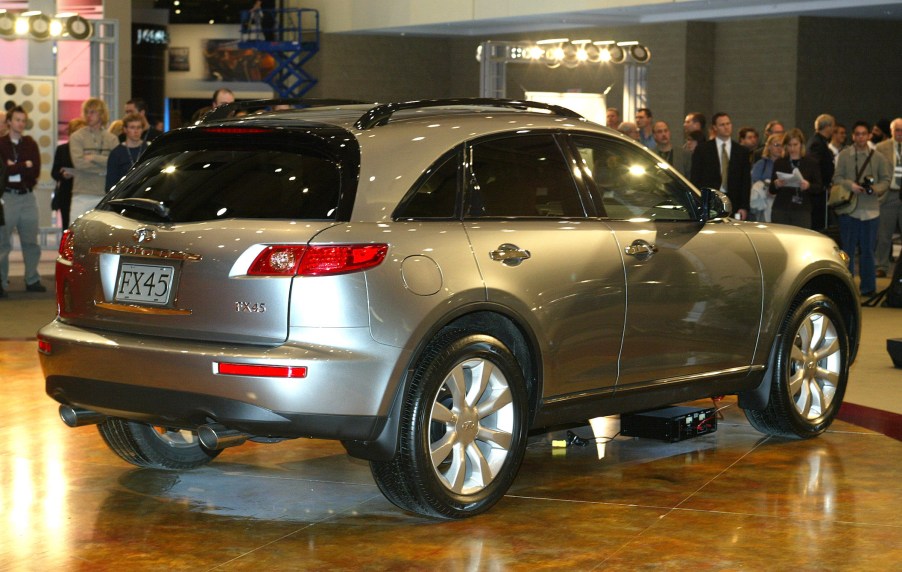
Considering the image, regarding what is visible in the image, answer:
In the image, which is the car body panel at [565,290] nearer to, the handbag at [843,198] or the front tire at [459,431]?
the front tire at [459,431]

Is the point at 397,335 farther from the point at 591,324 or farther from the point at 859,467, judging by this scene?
the point at 859,467

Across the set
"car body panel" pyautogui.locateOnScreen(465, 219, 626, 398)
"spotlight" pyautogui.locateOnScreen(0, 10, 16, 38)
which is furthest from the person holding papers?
"spotlight" pyautogui.locateOnScreen(0, 10, 16, 38)

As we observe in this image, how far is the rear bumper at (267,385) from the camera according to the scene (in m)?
5.19

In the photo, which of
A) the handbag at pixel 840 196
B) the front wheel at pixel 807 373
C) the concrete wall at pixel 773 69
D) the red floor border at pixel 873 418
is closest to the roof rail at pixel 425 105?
the front wheel at pixel 807 373

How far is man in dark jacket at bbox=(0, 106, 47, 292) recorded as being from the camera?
14641mm

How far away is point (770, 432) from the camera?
7.54 meters

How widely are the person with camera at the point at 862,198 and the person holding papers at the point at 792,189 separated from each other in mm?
790

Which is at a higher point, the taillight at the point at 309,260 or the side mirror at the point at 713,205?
the side mirror at the point at 713,205

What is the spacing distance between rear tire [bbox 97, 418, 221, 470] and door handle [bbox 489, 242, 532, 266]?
169 cm

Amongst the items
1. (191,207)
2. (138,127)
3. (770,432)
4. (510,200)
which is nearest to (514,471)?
(510,200)

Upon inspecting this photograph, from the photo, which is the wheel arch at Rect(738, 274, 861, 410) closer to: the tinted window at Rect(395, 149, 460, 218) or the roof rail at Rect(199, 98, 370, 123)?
the tinted window at Rect(395, 149, 460, 218)

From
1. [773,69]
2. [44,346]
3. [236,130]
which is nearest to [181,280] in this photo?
[236,130]

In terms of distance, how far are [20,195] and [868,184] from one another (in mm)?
8761

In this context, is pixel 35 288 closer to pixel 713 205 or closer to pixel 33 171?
pixel 33 171
